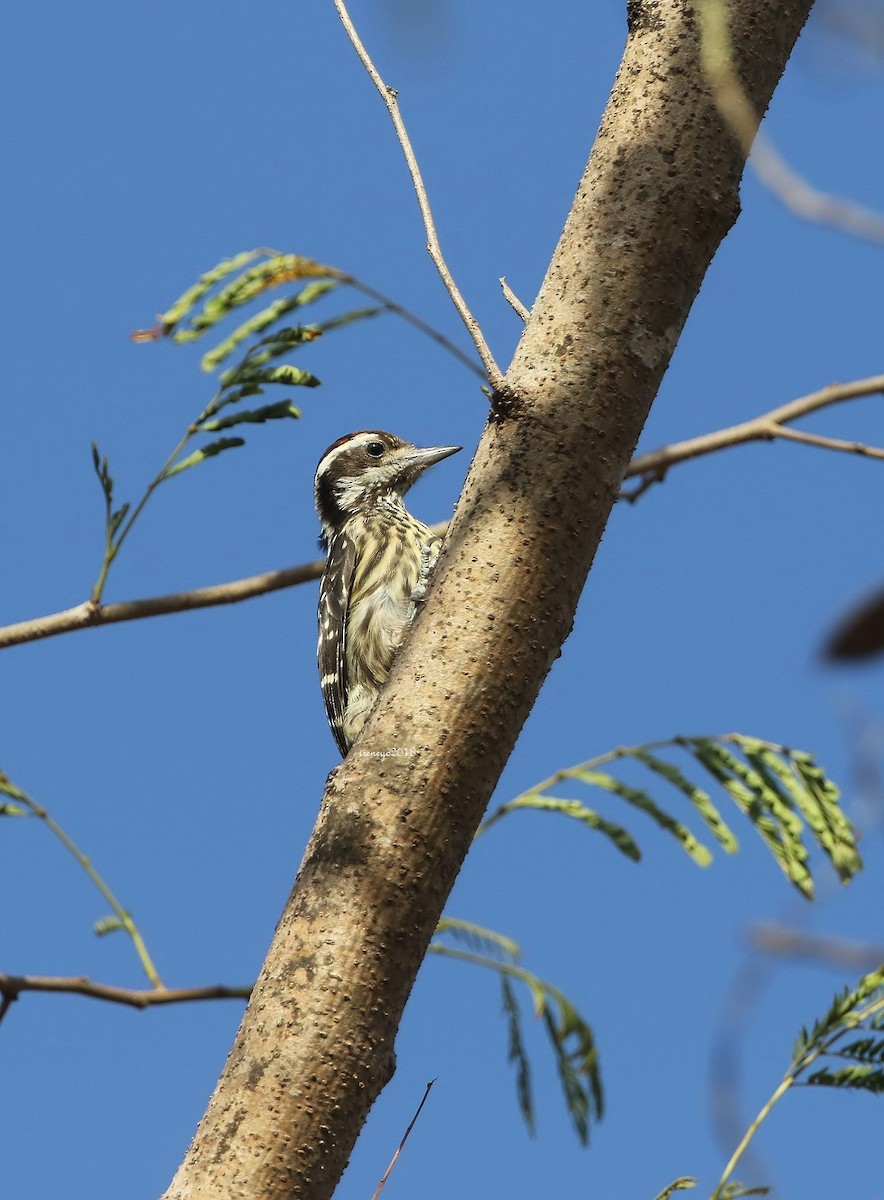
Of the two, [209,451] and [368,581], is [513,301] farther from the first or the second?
[368,581]

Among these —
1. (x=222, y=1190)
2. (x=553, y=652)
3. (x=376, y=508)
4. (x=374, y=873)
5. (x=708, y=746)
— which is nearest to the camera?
(x=222, y=1190)

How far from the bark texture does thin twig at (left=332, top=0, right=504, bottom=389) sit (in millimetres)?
69

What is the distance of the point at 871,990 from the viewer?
285 cm

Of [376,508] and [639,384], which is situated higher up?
[376,508]

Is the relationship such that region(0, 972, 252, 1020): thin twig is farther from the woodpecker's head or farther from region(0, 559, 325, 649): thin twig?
the woodpecker's head

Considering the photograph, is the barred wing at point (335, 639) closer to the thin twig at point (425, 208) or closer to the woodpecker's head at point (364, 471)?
the woodpecker's head at point (364, 471)

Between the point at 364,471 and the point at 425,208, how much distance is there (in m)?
4.37

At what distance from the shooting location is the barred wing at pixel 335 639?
6.02m

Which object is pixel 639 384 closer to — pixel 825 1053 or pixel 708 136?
pixel 708 136

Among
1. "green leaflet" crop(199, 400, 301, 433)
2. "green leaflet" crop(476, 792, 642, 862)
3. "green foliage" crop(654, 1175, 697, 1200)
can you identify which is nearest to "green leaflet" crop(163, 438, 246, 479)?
"green leaflet" crop(199, 400, 301, 433)

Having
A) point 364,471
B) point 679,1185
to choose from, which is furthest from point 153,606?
point 364,471

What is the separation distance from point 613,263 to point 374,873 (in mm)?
1276

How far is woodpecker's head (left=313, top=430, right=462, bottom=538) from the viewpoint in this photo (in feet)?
23.2

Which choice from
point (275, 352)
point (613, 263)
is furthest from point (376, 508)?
point (613, 263)
